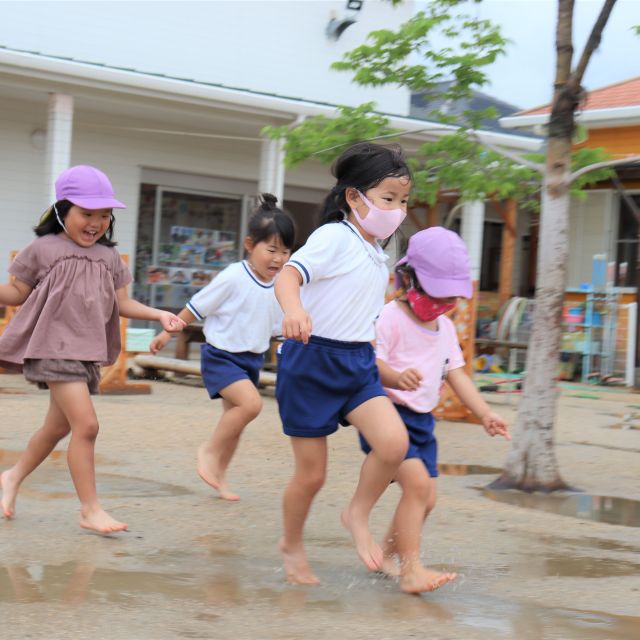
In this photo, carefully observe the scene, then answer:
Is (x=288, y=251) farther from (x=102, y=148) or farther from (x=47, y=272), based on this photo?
(x=102, y=148)

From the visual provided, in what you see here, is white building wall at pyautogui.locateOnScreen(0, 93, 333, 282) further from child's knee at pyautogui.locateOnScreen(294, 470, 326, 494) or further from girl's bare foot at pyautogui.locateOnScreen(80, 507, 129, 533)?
child's knee at pyautogui.locateOnScreen(294, 470, 326, 494)

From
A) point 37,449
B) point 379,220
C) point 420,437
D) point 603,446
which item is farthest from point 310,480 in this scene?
point 603,446

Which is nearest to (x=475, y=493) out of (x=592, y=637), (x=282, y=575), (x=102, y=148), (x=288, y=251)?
(x=288, y=251)

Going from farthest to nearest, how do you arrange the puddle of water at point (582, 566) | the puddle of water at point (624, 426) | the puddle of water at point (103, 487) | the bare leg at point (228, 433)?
1. the puddle of water at point (624, 426)
2. the bare leg at point (228, 433)
3. the puddle of water at point (103, 487)
4. the puddle of water at point (582, 566)

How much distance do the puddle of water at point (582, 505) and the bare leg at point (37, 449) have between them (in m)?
2.53

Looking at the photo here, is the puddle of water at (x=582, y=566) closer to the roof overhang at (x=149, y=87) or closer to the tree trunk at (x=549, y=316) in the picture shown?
the tree trunk at (x=549, y=316)

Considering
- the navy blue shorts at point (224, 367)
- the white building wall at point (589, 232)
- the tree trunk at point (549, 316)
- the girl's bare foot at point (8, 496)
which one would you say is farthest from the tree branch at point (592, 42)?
the white building wall at point (589, 232)

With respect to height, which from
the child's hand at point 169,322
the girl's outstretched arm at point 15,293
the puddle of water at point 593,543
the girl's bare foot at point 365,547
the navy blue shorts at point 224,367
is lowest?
the puddle of water at point 593,543

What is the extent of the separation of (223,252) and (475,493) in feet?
36.4

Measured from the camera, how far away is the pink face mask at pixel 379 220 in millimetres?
4152

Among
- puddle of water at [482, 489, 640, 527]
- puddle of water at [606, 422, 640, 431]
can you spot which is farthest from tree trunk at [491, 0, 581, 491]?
puddle of water at [606, 422, 640, 431]

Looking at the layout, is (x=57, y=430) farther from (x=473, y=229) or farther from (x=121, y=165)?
(x=473, y=229)

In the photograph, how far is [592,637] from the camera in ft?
11.5

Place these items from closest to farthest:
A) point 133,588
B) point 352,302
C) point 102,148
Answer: point 133,588 < point 352,302 < point 102,148
